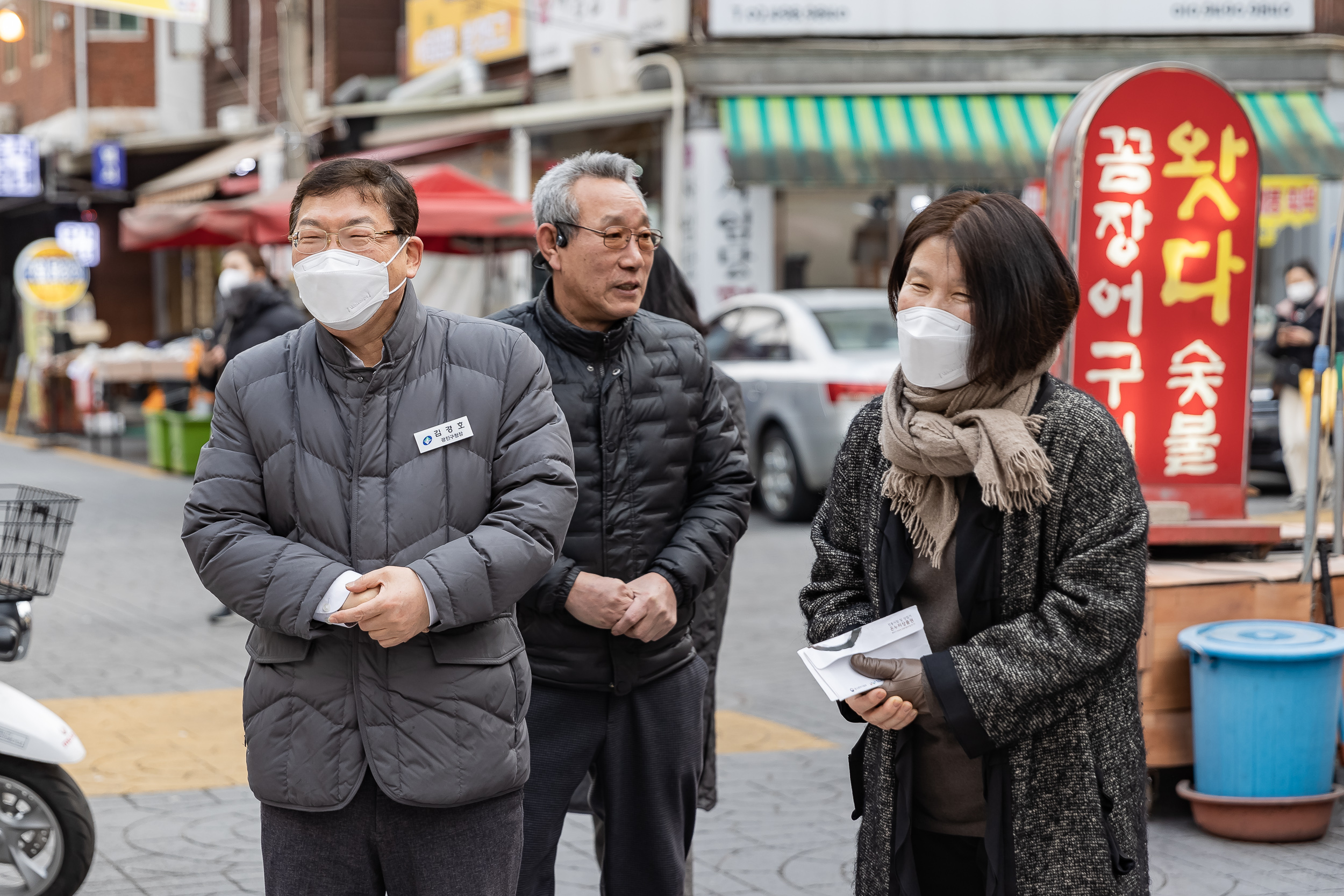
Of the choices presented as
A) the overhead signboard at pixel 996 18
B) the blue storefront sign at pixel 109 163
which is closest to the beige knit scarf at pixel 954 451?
the overhead signboard at pixel 996 18

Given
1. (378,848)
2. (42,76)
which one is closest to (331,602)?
(378,848)

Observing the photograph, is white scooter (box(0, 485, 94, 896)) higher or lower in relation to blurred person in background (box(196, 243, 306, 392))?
lower

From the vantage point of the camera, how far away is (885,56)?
55.5ft

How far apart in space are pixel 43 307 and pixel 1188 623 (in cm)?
2051

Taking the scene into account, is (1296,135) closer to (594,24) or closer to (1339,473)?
(594,24)

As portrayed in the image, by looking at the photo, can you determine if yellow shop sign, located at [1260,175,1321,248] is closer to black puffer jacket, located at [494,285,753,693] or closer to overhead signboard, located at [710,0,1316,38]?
overhead signboard, located at [710,0,1316,38]

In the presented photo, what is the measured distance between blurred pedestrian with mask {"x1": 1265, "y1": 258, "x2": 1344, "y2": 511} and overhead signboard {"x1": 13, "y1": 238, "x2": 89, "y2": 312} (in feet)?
52.4

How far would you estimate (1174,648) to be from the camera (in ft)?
17.3

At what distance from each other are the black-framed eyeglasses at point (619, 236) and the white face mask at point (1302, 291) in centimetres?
1068

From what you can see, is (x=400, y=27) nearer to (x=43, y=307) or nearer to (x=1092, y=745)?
(x=43, y=307)

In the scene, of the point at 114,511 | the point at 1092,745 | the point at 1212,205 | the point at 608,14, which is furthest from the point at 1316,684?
the point at 608,14

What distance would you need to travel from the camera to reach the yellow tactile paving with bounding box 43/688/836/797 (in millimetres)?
5887

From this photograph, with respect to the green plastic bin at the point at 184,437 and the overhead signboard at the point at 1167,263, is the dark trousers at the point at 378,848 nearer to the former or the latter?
the overhead signboard at the point at 1167,263

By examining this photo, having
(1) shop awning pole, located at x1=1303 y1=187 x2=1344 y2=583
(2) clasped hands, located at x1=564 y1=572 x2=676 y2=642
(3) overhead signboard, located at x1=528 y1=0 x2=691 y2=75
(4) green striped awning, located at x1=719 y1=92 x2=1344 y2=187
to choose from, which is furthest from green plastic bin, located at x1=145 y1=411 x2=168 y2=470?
(2) clasped hands, located at x1=564 y1=572 x2=676 y2=642
